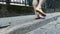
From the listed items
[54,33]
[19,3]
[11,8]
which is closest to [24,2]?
[19,3]

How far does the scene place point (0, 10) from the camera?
7.41m

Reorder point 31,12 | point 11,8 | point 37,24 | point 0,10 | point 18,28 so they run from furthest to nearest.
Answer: point 31,12, point 11,8, point 0,10, point 37,24, point 18,28

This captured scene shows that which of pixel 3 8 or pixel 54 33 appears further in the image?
pixel 3 8

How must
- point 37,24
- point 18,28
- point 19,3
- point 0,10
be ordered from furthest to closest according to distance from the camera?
point 19,3, point 0,10, point 37,24, point 18,28

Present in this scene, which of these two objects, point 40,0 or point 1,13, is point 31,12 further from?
point 40,0

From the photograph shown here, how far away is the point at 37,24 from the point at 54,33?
910 millimetres

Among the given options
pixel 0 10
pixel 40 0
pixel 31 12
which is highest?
pixel 40 0

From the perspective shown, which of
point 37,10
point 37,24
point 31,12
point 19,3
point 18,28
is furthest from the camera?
point 31,12

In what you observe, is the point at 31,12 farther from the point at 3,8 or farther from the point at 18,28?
the point at 18,28

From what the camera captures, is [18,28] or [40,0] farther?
[40,0]

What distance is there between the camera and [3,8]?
7.61m

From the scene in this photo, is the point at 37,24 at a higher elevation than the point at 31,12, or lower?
higher

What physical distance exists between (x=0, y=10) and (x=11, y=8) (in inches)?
38.9

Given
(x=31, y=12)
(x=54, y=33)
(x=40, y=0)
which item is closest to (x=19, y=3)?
(x=31, y=12)
